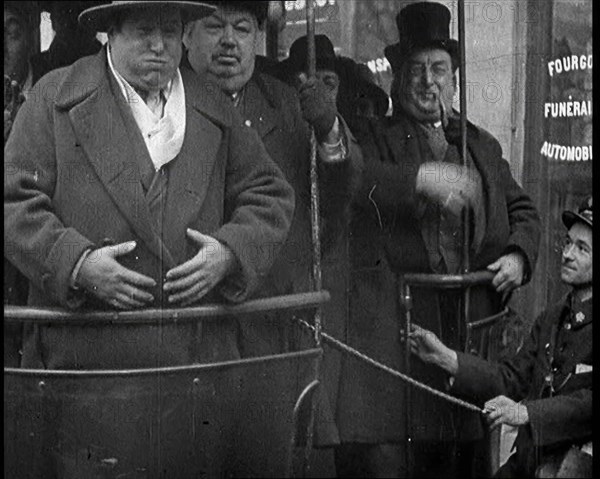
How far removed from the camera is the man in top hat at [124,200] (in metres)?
3.81

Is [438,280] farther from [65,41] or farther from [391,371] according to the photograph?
[65,41]

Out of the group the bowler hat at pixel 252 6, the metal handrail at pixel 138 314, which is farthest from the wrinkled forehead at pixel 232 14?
the metal handrail at pixel 138 314

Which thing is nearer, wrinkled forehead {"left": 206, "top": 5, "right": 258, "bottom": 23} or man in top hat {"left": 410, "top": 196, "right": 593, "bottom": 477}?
wrinkled forehead {"left": 206, "top": 5, "right": 258, "bottom": 23}

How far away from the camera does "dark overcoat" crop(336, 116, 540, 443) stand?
410 cm

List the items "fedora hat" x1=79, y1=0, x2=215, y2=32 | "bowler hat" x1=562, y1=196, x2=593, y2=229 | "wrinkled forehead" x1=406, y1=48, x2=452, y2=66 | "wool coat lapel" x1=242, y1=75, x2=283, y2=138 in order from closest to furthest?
1. "fedora hat" x1=79, y1=0, x2=215, y2=32
2. "wool coat lapel" x1=242, y1=75, x2=283, y2=138
3. "wrinkled forehead" x1=406, y1=48, x2=452, y2=66
4. "bowler hat" x1=562, y1=196, x2=593, y2=229

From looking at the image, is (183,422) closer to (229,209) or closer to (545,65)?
(229,209)

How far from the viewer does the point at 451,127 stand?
13.6ft

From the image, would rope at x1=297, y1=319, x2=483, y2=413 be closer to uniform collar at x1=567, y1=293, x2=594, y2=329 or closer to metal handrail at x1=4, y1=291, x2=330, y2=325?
metal handrail at x1=4, y1=291, x2=330, y2=325

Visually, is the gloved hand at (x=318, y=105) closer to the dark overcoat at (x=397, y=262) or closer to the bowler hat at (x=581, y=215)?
the dark overcoat at (x=397, y=262)

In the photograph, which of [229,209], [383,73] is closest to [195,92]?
[229,209]

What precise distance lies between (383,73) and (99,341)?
139 centimetres

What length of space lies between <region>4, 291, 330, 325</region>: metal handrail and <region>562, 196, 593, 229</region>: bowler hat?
45.1 inches

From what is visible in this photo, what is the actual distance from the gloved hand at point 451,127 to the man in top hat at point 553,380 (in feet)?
1.69

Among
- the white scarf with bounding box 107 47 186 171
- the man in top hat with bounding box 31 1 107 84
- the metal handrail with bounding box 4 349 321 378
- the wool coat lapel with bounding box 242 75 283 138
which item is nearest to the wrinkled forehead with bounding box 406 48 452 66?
the wool coat lapel with bounding box 242 75 283 138
